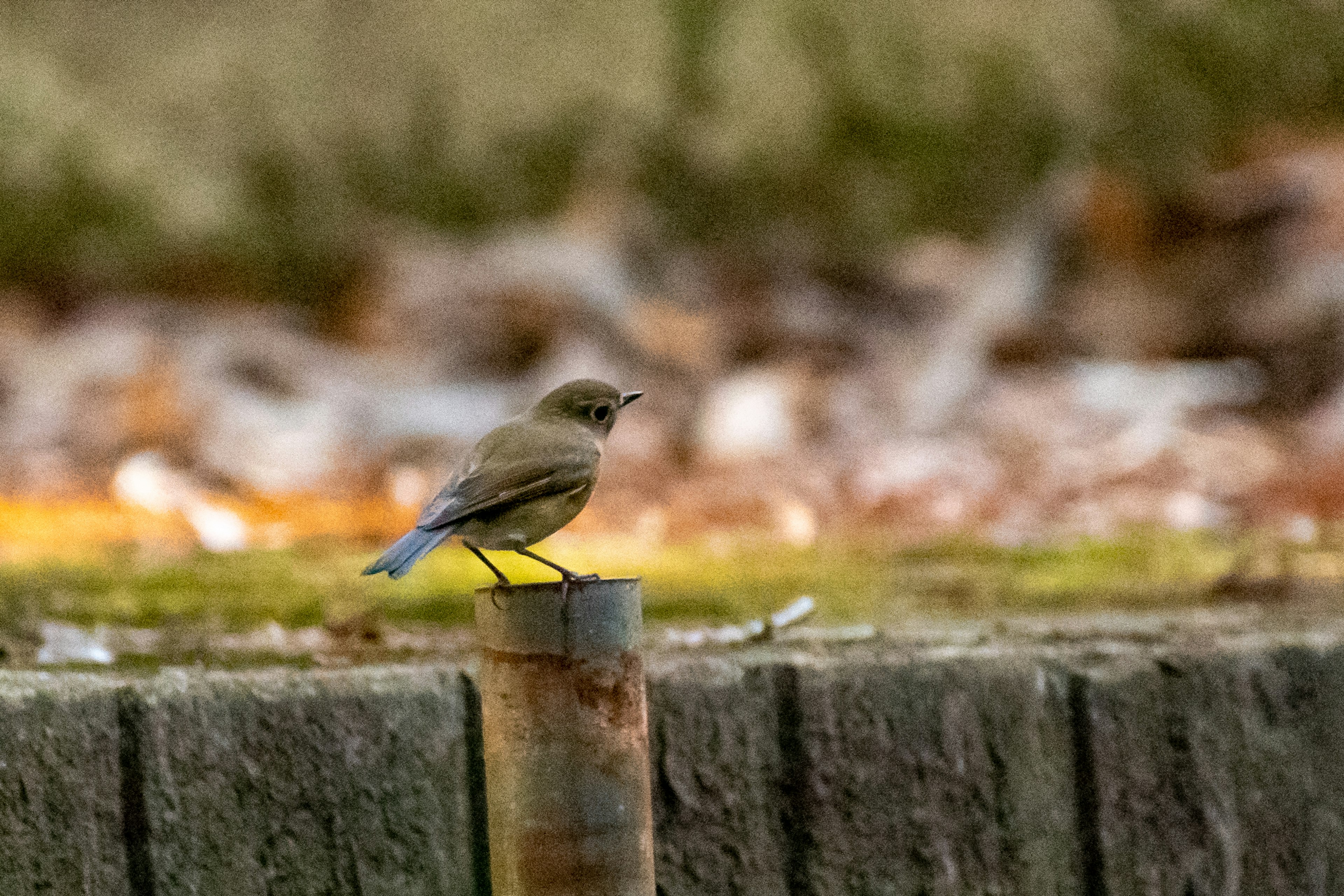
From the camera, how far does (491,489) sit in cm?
114

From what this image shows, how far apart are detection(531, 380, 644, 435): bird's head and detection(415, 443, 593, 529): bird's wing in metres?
0.08

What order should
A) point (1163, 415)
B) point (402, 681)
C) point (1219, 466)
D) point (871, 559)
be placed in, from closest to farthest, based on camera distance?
1. point (402, 681)
2. point (871, 559)
3. point (1219, 466)
4. point (1163, 415)

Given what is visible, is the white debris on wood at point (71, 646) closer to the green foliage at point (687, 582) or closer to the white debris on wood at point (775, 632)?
the green foliage at point (687, 582)

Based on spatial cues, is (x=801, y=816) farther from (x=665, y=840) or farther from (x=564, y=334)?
(x=564, y=334)

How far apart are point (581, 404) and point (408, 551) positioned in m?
0.26

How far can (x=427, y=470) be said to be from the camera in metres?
3.39

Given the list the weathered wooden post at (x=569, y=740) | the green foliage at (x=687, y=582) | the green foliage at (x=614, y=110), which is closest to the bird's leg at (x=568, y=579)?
the weathered wooden post at (x=569, y=740)

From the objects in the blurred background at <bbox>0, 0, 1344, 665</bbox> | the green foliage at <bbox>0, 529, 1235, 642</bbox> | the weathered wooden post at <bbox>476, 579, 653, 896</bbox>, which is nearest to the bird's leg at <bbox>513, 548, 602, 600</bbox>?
the weathered wooden post at <bbox>476, 579, 653, 896</bbox>

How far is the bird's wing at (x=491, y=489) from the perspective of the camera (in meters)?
1.13

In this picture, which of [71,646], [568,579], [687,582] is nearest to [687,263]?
[687,582]

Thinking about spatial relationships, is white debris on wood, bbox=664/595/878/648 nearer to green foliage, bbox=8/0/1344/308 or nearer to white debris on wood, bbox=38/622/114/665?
white debris on wood, bbox=38/622/114/665

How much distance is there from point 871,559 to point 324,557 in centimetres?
92

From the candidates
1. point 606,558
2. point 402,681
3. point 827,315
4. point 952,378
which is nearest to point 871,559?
point 606,558

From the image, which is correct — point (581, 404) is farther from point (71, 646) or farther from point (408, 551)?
point (71, 646)
